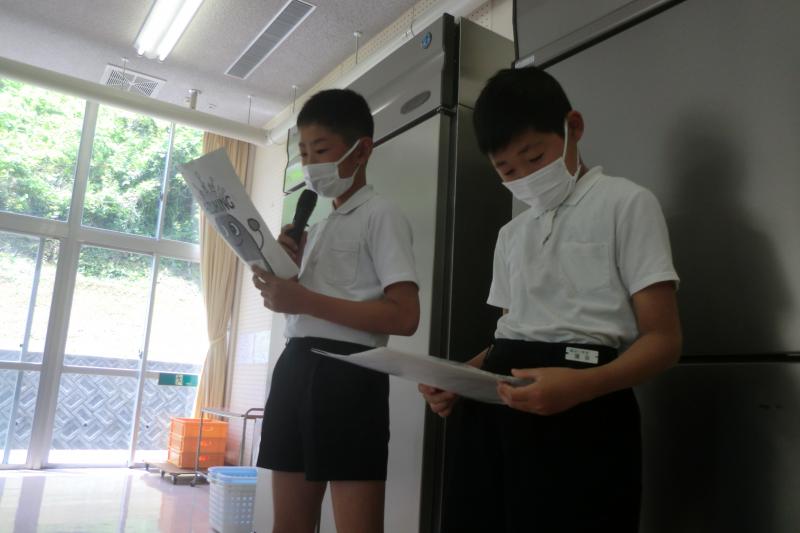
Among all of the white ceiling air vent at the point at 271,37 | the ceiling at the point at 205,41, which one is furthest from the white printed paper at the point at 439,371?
the white ceiling air vent at the point at 271,37

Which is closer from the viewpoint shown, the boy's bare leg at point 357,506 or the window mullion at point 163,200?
the boy's bare leg at point 357,506

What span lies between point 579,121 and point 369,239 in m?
0.45

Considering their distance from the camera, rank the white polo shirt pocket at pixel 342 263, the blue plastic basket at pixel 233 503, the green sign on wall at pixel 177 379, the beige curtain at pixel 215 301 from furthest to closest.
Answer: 1. the beige curtain at pixel 215 301
2. the green sign on wall at pixel 177 379
3. the blue plastic basket at pixel 233 503
4. the white polo shirt pocket at pixel 342 263

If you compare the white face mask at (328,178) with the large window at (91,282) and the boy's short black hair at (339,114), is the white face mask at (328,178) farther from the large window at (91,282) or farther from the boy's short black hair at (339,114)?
the large window at (91,282)

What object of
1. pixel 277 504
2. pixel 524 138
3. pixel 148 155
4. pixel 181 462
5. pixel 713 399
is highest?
pixel 148 155

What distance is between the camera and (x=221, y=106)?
17.4ft

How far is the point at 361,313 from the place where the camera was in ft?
3.67

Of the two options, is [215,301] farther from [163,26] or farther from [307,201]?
[307,201]

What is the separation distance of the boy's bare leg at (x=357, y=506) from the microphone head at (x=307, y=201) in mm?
569

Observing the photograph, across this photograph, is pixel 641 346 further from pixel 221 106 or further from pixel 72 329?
pixel 72 329

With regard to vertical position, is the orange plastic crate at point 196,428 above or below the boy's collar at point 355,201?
below

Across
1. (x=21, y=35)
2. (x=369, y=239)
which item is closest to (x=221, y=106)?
(x=21, y=35)

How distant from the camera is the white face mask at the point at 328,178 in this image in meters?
1.27

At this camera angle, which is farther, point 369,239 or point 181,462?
point 181,462
